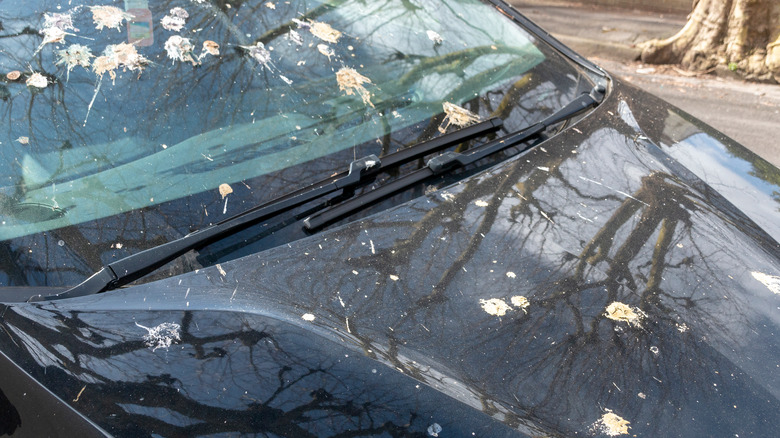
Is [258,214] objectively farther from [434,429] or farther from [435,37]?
[435,37]

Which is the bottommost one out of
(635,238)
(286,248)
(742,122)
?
(742,122)

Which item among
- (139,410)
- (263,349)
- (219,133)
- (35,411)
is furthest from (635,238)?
(35,411)

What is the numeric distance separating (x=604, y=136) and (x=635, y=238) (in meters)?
0.51

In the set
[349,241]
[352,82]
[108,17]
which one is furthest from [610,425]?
[108,17]

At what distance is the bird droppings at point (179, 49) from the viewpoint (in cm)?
188

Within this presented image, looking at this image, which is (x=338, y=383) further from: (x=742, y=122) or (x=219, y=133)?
(x=742, y=122)

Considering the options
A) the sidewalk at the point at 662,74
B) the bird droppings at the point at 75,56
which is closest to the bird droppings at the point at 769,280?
the bird droppings at the point at 75,56

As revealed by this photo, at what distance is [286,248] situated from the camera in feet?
5.07

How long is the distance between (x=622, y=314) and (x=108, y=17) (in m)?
1.61

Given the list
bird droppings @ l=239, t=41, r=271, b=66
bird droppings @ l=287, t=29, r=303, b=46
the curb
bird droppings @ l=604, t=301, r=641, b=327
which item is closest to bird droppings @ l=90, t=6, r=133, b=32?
bird droppings @ l=239, t=41, r=271, b=66

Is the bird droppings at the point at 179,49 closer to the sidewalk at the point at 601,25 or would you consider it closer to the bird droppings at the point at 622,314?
the bird droppings at the point at 622,314

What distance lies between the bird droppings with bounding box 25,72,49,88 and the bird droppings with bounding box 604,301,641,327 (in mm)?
1520

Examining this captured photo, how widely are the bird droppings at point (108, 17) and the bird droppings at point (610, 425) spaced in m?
1.62

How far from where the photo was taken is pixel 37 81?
5.68 feet
